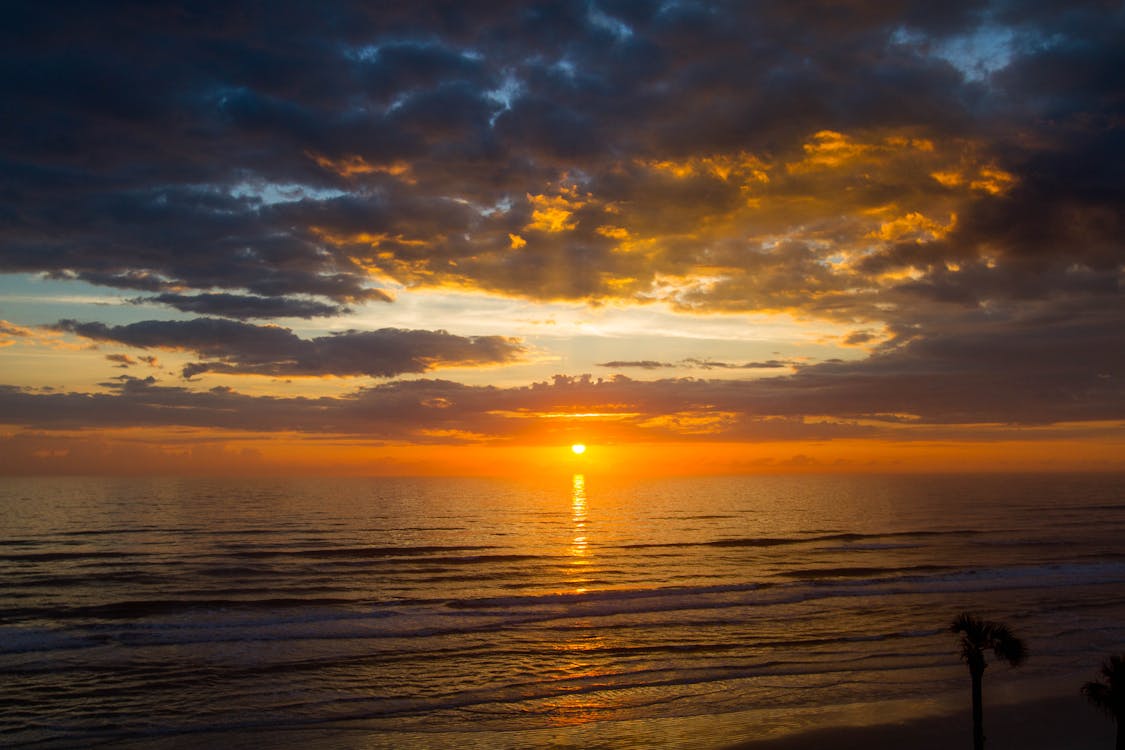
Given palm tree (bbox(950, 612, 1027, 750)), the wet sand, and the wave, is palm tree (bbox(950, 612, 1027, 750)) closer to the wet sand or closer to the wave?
the wet sand

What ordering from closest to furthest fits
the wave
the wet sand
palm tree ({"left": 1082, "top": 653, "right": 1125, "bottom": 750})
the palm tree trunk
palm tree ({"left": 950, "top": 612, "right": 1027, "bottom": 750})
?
palm tree ({"left": 1082, "top": 653, "right": 1125, "bottom": 750}), palm tree ({"left": 950, "top": 612, "right": 1027, "bottom": 750}), the palm tree trunk, the wet sand, the wave

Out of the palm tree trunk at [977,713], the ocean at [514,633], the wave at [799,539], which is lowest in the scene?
the wave at [799,539]

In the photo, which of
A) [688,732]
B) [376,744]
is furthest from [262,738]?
[688,732]

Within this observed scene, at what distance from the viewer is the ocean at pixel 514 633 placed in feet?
68.9

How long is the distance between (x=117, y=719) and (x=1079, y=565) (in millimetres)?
53079

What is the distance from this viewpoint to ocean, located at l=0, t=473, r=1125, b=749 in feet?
68.9

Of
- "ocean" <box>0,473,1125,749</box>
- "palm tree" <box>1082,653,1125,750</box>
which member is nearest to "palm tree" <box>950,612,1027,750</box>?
"palm tree" <box>1082,653,1125,750</box>

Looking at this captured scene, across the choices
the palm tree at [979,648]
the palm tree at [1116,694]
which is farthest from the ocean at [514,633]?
the palm tree at [1116,694]

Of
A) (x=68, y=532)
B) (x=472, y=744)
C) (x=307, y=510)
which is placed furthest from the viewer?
(x=307, y=510)

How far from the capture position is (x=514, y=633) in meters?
31.3

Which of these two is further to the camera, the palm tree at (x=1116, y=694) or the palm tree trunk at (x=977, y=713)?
the palm tree trunk at (x=977, y=713)

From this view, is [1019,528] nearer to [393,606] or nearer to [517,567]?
[517,567]

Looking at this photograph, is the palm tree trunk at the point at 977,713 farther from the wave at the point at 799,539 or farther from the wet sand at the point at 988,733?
the wave at the point at 799,539

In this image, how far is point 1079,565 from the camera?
155ft
